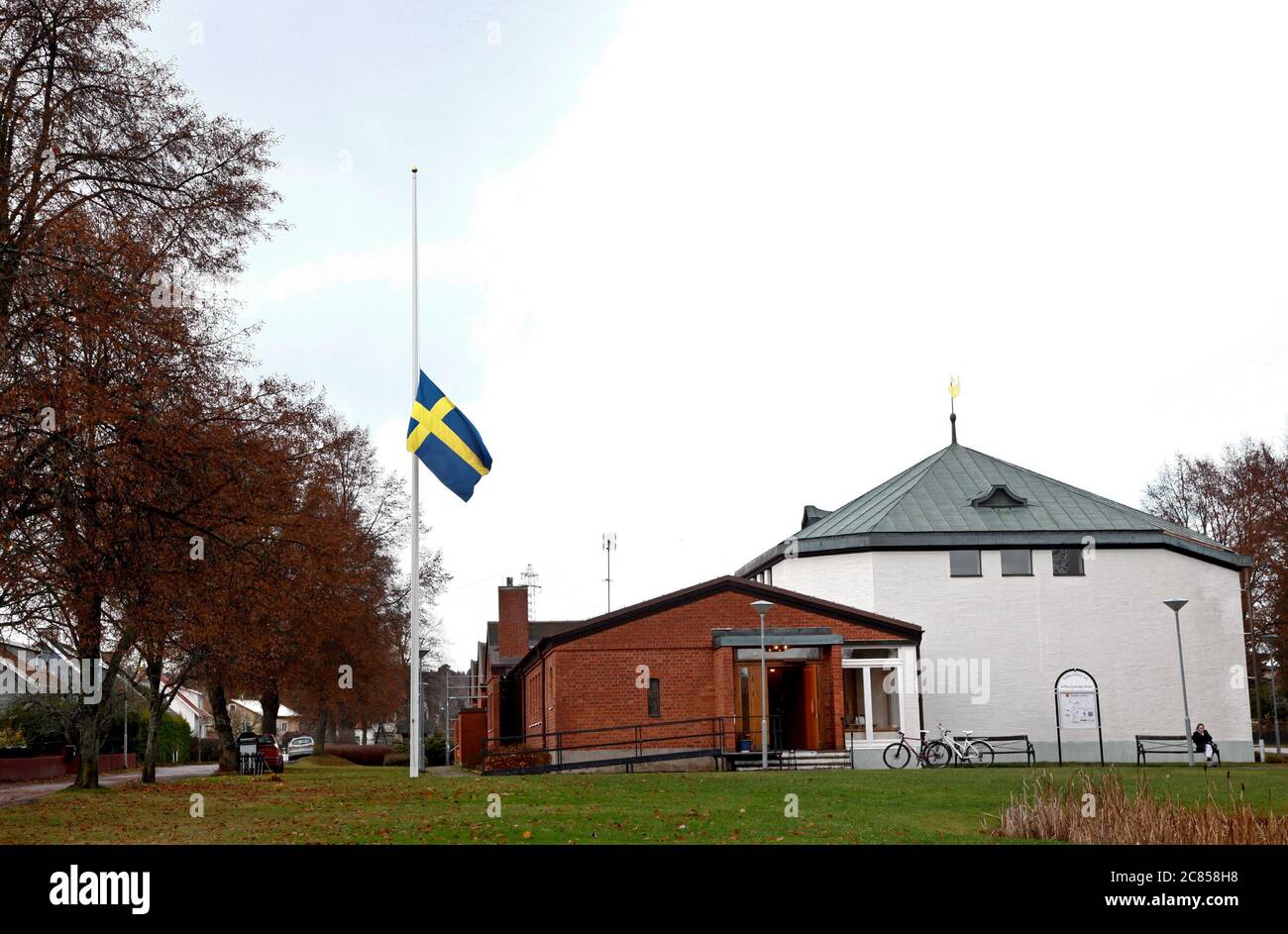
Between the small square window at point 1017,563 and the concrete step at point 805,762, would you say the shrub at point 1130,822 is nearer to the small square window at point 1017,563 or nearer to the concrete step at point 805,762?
the concrete step at point 805,762

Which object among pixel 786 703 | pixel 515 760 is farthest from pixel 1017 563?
pixel 515 760

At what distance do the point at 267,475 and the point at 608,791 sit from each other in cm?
769

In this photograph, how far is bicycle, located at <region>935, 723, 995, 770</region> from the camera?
1335 inches

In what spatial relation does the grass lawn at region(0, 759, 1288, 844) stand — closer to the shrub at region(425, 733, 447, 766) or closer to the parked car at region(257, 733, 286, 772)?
the parked car at region(257, 733, 286, 772)

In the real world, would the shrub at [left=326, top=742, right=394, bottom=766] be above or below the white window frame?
below

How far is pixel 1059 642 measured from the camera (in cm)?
4044

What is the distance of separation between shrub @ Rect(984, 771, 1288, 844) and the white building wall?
84.7 ft

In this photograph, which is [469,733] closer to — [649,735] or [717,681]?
[649,735]

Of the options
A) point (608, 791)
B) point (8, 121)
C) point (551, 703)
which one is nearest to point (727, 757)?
point (551, 703)

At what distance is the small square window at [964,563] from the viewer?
134 feet

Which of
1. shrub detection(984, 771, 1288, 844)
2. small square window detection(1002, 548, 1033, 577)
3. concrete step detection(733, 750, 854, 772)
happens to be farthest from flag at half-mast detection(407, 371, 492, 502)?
small square window detection(1002, 548, 1033, 577)

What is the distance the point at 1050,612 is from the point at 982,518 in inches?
153

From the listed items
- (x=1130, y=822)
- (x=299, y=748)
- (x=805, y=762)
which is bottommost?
(x=299, y=748)

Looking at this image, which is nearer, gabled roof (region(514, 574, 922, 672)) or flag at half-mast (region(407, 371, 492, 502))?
flag at half-mast (region(407, 371, 492, 502))
